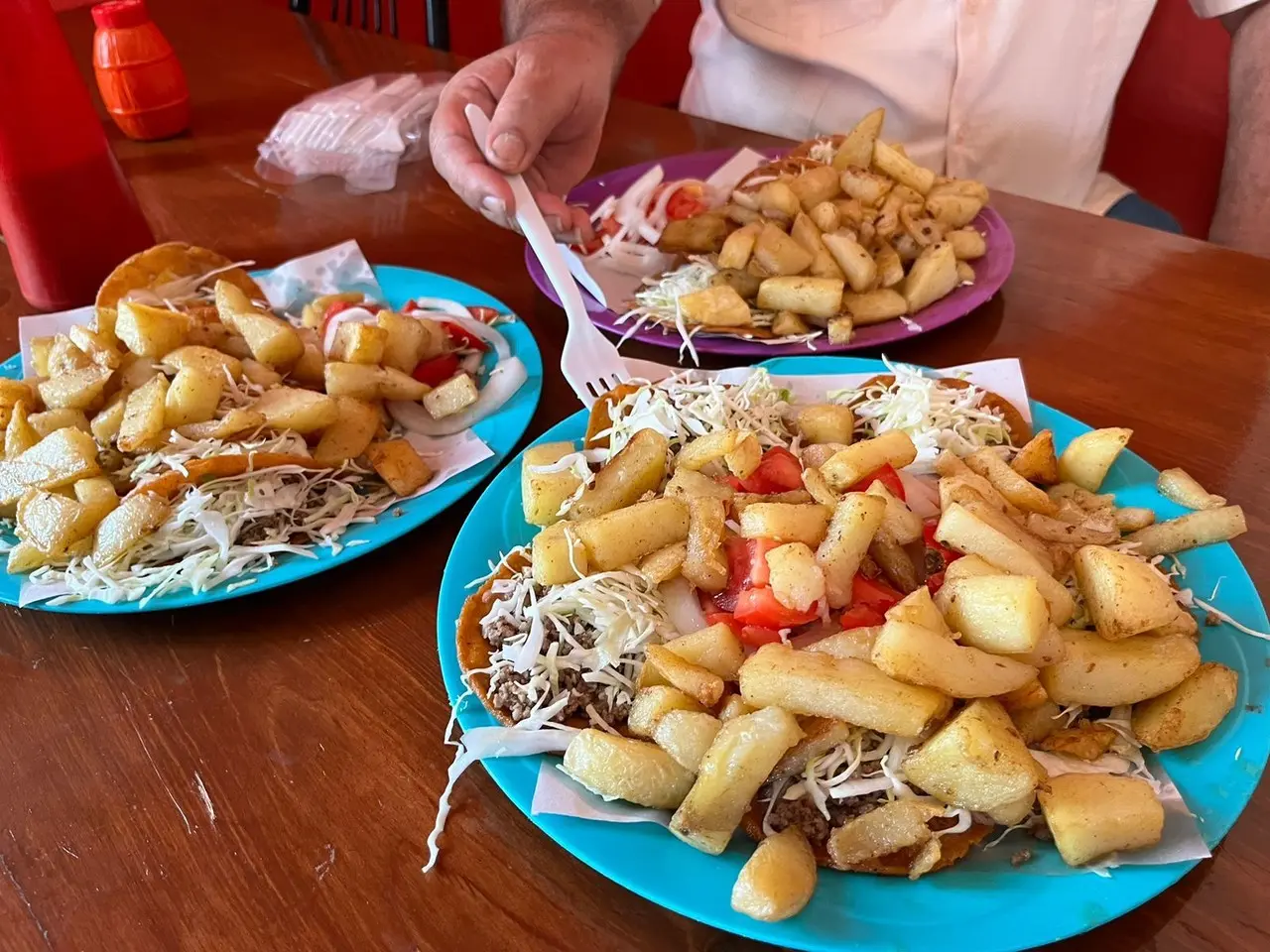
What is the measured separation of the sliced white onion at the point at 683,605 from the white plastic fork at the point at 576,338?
372mm

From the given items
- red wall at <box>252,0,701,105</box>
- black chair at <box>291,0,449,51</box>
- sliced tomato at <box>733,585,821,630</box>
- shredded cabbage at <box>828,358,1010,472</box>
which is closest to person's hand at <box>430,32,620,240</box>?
shredded cabbage at <box>828,358,1010,472</box>

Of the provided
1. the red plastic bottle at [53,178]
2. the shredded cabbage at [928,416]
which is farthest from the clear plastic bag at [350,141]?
the shredded cabbage at [928,416]

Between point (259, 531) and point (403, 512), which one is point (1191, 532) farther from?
point (259, 531)

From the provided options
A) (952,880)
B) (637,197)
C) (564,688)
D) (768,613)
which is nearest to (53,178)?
(637,197)

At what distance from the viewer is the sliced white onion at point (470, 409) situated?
128cm

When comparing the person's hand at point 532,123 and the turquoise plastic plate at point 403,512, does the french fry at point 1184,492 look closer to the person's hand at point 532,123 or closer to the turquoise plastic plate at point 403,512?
the turquoise plastic plate at point 403,512

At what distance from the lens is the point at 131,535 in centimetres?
105

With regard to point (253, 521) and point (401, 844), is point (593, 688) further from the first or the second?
point (253, 521)

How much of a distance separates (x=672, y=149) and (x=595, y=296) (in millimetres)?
739

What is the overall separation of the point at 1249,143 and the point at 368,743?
2.13 meters

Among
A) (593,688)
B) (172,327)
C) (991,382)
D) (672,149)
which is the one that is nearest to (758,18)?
(672,149)

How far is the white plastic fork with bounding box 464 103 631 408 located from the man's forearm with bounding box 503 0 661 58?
2.06 feet

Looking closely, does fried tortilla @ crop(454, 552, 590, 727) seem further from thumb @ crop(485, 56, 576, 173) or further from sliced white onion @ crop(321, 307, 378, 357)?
thumb @ crop(485, 56, 576, 173)

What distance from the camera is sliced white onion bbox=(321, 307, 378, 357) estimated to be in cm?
134
